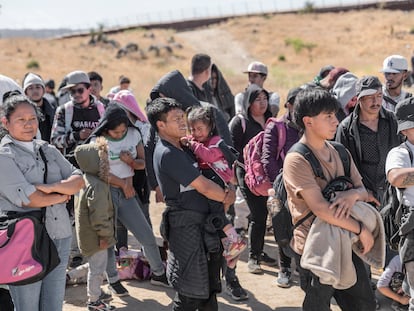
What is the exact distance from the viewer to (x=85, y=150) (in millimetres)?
5273

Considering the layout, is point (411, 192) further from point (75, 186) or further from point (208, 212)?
point (75, 186)

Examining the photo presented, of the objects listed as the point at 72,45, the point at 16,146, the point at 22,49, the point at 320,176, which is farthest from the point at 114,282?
the point at 72,45

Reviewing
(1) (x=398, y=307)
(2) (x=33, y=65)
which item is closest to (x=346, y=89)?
(1) (x=398, y=307)

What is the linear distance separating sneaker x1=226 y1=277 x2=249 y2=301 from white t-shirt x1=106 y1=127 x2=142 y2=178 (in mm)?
1529

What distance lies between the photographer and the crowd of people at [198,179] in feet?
12.3

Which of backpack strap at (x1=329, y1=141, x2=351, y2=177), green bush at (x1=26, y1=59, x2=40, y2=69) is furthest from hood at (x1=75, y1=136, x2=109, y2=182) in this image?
green bush at (x1=26, y1=59, x2=40, y2=69)

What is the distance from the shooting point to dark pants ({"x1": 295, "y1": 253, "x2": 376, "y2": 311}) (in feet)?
12.3

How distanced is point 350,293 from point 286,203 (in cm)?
74

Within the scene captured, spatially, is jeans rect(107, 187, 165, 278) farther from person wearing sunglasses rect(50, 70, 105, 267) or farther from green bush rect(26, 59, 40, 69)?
green bush rect(26, 59, 40, 69)

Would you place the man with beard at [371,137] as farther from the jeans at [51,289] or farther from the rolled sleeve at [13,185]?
the rolled sleeve at [13,185]

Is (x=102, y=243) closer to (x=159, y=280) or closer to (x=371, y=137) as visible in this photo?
(x=159, y=280)

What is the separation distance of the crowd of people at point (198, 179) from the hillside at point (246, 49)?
944 inches

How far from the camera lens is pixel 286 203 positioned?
4.00 m

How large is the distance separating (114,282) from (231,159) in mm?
2089
